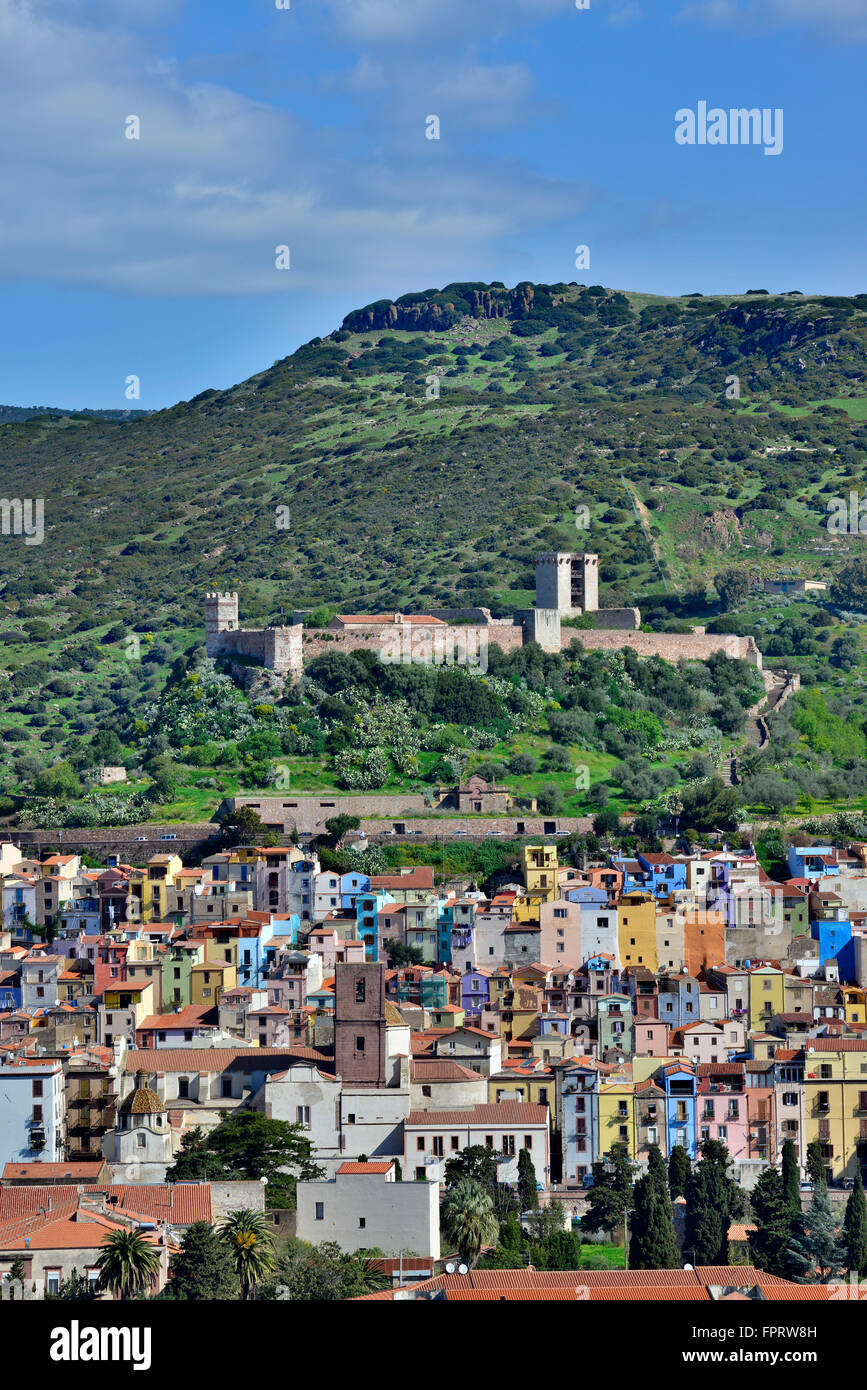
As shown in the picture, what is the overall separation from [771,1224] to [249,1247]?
10109mm

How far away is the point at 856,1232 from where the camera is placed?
3434cm

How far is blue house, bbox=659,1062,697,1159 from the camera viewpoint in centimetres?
4066

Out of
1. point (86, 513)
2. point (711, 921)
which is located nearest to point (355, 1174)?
point (711, 921)

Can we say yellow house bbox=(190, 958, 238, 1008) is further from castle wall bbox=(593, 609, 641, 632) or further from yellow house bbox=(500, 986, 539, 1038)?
castle wall bbox=(593, 609, 641, 632)

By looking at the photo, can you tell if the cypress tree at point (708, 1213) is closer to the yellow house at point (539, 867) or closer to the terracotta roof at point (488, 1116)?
the terracotta roof at point (488, 1116)

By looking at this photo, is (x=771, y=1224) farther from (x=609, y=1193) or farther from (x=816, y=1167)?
(x=816, y=1167)

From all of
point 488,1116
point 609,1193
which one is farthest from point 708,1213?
point 488,1116

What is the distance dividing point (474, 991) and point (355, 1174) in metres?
14.2

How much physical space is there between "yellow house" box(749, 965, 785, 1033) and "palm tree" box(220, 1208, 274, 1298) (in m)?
18.6

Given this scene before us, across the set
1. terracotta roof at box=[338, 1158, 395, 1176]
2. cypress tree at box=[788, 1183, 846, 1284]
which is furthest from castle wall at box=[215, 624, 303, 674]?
cypress tree at box=[788, 1183, 846, 1284]

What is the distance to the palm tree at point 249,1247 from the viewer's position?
1155 inches

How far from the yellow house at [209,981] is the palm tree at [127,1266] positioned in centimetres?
1931

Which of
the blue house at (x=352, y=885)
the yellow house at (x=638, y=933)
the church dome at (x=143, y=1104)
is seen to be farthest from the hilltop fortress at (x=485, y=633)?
the church dome at (x=143, y=1104)

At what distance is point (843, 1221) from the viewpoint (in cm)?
3644
